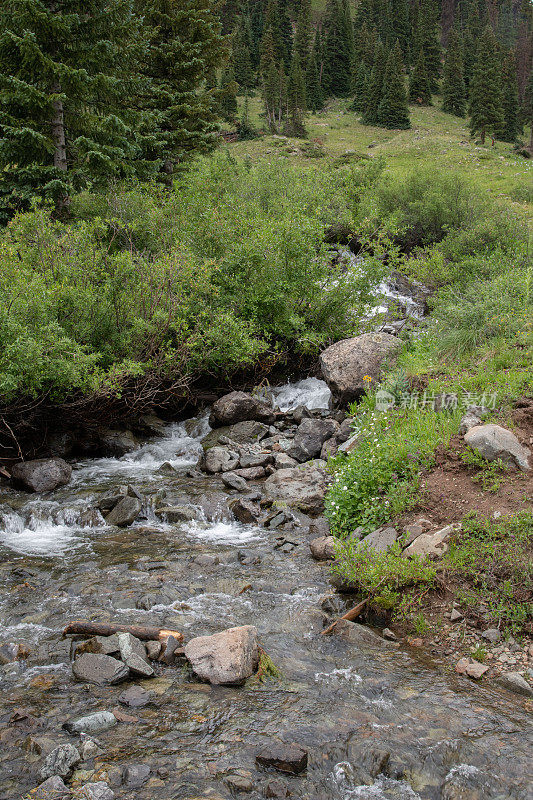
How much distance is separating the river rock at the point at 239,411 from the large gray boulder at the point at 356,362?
6.39ft

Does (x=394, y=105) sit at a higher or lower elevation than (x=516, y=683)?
higher

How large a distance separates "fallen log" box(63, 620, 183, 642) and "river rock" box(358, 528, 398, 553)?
7.99 ft

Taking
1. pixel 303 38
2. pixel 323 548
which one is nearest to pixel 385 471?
pixel 323 548

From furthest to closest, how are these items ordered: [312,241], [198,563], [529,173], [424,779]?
[529,173], [312,241], [198,563], [424,779]

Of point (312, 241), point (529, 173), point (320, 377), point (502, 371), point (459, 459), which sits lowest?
point (320, 377)

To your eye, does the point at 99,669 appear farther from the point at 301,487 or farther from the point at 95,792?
the point at 301,487

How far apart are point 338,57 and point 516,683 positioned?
327 feet

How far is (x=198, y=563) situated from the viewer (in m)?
7.30

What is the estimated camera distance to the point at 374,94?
73062 millimetres

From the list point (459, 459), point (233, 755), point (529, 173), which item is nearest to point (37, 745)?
point (233, 755)

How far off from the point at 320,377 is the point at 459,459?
907 centimetres

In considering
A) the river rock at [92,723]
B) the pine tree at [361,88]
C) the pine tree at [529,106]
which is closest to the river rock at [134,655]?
the river rock at [92,723]

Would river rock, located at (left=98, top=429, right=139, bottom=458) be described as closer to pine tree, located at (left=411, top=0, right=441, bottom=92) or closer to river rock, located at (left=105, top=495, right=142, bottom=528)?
river rock, located at (left=105, top=495, right=142, bottom=528)

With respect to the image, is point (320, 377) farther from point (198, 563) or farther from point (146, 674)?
point (146, 674)
